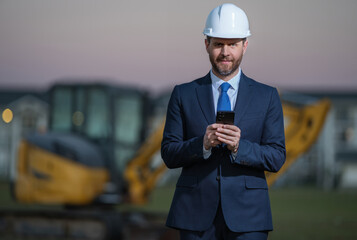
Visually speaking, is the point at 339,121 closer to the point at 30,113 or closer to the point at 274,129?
the point at 30,113

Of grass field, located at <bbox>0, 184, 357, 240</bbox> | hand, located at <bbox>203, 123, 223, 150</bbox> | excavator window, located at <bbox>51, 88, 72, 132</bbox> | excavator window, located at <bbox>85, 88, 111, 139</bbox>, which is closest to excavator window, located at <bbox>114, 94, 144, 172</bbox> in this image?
excavator window, located at <bbox>85, 88, 111, 139</bbox>

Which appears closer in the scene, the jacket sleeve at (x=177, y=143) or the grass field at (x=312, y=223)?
the jacket sleeve at (x=177, y=143)

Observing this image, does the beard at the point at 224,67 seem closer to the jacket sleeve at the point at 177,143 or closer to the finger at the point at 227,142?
the jacket sleeve at the point at 177,143

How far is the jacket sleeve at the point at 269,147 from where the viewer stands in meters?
3.23

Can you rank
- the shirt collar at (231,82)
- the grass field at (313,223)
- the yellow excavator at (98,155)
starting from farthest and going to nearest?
the grass field at (313,223) → the yellow excavator at (98,155) → the shirt collar at (231,82)

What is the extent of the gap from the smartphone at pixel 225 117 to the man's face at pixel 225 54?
1.19ft

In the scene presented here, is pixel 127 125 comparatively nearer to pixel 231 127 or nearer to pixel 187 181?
pixel 187 181

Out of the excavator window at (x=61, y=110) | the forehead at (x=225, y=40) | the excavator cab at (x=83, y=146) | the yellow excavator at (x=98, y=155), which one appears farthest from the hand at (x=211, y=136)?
the excavator window at (x=61, y=110)

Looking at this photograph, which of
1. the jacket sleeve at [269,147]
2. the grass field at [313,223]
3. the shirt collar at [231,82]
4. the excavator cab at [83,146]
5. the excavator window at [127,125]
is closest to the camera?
the jacket sleeve at [269,147]

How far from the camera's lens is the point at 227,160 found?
335 centimetres

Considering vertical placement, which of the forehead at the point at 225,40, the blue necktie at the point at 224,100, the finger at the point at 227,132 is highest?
the forehead at the point at 225,40

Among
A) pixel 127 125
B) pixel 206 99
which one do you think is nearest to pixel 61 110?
pixel 127 125

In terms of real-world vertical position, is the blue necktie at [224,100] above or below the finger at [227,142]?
above

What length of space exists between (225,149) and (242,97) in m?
0.29
